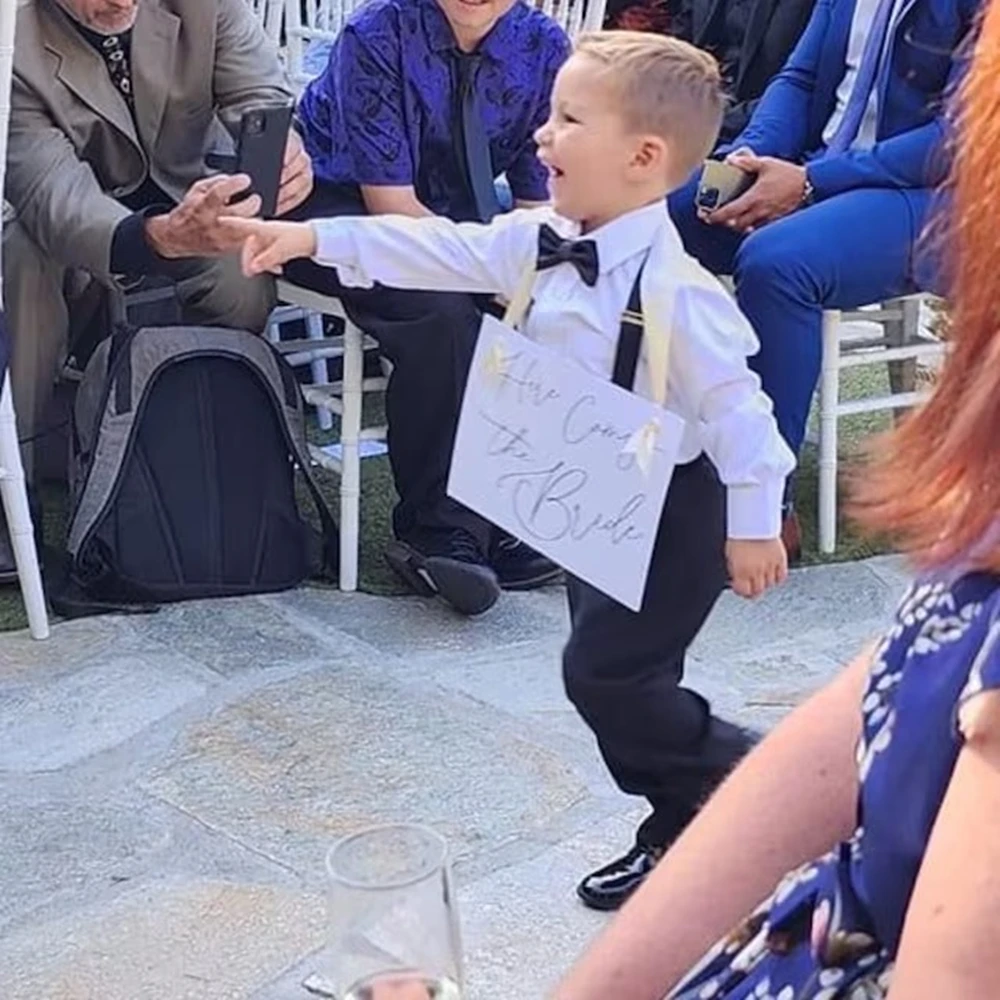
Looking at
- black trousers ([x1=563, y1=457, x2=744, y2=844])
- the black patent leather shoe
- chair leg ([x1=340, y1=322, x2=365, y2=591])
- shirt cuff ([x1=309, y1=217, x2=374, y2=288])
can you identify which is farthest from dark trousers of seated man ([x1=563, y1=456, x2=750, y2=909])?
chair leg ([x1=340, y1=322, x2=365, y2=591])

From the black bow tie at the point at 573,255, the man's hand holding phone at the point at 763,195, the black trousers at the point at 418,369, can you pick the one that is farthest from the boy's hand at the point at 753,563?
the man's hand holding phone at the point at 763,195

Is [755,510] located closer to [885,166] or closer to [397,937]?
[397,937]

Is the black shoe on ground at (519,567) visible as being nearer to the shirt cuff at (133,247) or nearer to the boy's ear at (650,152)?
the shirt cuff at (133,247)

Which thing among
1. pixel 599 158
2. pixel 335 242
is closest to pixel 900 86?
pixel 599 158

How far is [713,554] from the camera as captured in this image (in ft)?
6.73

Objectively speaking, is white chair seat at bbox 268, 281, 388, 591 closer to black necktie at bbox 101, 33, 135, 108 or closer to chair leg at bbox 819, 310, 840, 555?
black necktie at bbox 101, 33, 135, 108

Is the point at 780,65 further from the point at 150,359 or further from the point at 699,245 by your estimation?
the point at 150,359

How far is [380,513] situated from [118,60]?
3.13ft

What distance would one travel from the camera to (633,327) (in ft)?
6.47

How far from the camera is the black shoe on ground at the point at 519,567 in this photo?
10.6 feet

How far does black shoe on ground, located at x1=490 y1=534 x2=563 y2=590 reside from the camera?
3223 mm

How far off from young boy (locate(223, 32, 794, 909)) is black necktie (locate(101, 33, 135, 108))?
116cm

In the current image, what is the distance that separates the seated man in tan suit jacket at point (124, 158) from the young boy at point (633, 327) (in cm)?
87

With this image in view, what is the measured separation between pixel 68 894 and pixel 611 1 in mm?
2682
